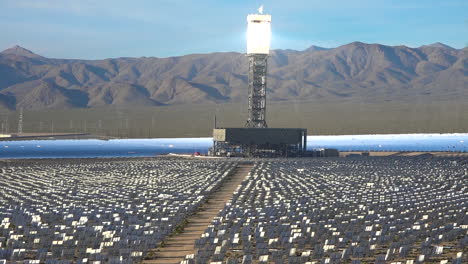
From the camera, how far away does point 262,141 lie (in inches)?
4449

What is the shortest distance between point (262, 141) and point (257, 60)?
12059 mm

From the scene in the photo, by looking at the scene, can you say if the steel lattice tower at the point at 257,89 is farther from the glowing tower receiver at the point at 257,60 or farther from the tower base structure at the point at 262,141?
the tower base structure at the point at 262,141

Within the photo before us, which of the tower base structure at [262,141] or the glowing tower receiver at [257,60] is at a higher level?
the glowing tower receiver at [257,60]

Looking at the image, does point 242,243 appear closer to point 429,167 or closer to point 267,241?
point 267,241

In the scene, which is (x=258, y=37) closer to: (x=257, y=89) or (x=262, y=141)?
(x=257, y=89)

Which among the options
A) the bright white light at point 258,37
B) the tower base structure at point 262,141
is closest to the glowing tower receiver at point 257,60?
the bright white light at point 258,37

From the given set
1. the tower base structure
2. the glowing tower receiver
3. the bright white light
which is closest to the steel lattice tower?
the glowing tower receiver

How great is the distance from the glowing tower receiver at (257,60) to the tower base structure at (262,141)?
472cm

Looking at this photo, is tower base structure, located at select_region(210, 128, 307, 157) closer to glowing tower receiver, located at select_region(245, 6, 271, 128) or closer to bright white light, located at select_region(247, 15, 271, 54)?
glowing tower receiver, located at select_region(245, 6, 271, 128)

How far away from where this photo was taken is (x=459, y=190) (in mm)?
57844

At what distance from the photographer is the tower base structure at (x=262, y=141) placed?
113 metres

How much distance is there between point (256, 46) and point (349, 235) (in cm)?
8406

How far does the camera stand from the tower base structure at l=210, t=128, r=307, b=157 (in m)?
113

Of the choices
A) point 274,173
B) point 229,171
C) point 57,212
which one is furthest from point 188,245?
point 229,171
